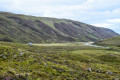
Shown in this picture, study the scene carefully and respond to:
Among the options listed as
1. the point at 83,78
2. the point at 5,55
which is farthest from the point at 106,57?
the point at 5,55

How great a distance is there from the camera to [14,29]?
198m

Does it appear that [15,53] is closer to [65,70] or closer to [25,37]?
[65,70]

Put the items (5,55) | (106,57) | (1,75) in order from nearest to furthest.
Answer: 1. (1,75)
2. (5,55)
3. (106,57)

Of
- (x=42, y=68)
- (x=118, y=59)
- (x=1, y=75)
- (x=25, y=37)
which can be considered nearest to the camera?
(x=1, y=75)

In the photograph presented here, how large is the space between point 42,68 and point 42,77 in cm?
368

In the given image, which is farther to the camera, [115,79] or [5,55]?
[5,55]

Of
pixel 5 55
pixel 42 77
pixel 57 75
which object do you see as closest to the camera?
pixel 42 77

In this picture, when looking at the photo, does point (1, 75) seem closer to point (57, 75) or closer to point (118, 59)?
point (57, 75)

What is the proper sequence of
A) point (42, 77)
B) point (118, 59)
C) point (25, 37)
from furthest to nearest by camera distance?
point (25, 37) < point (118, 59) < point (42, 77)

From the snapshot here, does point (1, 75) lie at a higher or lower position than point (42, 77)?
higher

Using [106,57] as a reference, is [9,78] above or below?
above

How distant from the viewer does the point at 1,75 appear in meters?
15.0

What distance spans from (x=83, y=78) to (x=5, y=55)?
1733 centimetres

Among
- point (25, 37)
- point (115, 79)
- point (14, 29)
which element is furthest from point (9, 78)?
point (14, 29)
